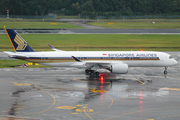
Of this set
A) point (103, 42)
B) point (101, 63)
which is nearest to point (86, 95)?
point (101, 63)

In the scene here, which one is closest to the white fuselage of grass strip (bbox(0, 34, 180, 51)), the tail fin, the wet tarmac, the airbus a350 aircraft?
the airbus a350 aircraft

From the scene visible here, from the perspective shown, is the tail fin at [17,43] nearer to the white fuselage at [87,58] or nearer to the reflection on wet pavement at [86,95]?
the white fuselage at [87,58]

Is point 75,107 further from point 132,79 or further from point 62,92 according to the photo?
point 132,79

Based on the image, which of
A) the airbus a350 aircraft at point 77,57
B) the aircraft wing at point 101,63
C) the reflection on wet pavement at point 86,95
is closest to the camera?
the reflection on wet pavement at point 86,95

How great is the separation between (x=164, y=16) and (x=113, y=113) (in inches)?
6962

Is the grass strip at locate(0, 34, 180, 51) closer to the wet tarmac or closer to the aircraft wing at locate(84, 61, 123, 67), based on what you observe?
the aircraft wing at locate(84, 61, 123, 67)

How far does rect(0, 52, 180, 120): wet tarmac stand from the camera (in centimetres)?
2218

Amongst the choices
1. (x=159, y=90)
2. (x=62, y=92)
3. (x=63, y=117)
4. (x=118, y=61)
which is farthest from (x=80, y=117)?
(x=118, y=61)

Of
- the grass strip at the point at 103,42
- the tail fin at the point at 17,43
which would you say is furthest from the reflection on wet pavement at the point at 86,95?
the grass strip at the point at 103,42

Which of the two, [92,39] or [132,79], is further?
[92,39]

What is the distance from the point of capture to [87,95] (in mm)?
27938

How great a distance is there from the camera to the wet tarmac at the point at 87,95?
2218cm

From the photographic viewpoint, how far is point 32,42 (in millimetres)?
75438

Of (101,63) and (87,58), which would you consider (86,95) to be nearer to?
(101,63)
